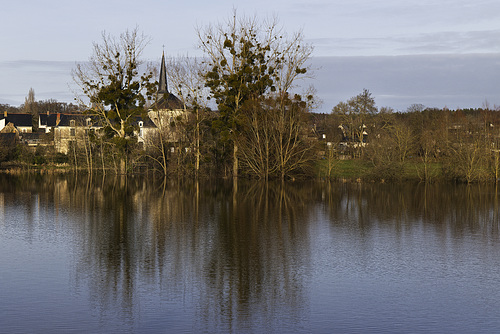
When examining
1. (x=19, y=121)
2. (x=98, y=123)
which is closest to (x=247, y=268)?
(x=98, y=123)

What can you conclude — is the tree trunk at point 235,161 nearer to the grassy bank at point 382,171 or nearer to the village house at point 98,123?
the village house at point 98,123

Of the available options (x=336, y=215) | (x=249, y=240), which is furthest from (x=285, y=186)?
(x=249, y=240)

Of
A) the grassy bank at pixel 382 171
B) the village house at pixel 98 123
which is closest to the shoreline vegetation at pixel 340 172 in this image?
the grassy bank at pixel 382 171

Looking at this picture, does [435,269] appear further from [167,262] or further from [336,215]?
[336,215]

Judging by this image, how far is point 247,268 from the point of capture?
46.5ft

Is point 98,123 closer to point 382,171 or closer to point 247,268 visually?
point 382,171

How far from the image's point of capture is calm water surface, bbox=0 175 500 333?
10.4m

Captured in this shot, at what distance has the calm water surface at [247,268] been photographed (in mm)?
10359

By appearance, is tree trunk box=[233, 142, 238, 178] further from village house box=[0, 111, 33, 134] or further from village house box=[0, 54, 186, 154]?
village house box=[0, 111, 33, 134]

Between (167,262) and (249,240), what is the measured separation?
385 cm

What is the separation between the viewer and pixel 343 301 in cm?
1153

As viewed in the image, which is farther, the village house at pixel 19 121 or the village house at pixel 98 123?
the village house at pixel 19 121

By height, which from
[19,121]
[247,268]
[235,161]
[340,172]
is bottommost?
[247,268]

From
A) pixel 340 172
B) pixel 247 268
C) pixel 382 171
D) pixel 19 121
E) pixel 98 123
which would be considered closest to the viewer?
pixel 247 268
